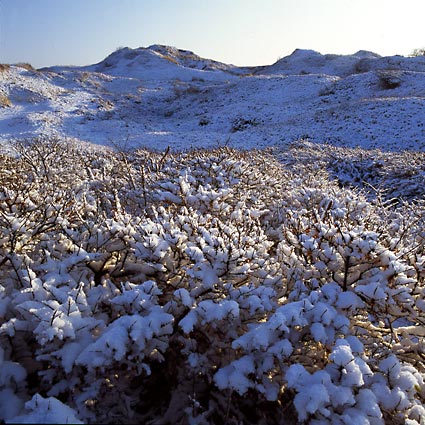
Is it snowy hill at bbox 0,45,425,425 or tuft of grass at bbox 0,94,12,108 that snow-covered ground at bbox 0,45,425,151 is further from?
snowy hill at bbox 0,45,425,425

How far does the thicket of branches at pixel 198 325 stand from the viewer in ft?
8.33

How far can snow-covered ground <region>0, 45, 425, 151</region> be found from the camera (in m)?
21.2

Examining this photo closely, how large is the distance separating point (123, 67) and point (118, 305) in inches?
2149

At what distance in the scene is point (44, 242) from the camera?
3.73m

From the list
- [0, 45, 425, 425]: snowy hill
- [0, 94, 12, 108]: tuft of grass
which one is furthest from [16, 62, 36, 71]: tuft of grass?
[0, 45, 425, 425]: snowy hill

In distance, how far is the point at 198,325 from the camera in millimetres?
3154

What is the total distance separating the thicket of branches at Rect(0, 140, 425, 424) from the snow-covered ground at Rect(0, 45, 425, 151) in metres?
13.4

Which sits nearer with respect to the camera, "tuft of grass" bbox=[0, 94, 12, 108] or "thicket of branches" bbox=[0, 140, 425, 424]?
"thicket of branches" bbox=[0, 140, 425, 424]

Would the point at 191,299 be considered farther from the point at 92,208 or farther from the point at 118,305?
the point at 92,208

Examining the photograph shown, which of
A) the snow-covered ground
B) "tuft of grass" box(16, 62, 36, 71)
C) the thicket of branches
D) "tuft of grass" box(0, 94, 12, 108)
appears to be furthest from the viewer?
"tuft of grass" box(16, 62, 36, 71)

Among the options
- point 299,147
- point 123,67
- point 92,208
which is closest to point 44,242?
point 92,208

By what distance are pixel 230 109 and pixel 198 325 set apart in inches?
1133

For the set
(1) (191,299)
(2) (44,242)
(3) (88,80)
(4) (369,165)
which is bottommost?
(4) (369,165)

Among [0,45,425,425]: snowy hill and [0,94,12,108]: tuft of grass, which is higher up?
[0,94,12,108]: tuft of grass
